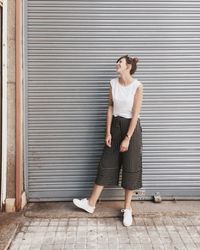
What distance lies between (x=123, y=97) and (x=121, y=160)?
0.87m

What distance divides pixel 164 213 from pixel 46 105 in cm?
219

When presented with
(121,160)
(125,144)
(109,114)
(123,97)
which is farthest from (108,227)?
(123,97)

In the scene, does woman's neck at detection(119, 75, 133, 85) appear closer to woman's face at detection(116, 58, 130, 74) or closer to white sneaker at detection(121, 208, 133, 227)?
woman's face at detection(116, 58, 130, 74)

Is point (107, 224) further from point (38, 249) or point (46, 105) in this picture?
point (46, 105)

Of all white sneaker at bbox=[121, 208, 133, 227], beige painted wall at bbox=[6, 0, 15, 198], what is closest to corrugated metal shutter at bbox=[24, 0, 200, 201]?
beige painted wall at bbox=[6, 0, 15, 198]

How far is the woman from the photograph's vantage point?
16.7ft

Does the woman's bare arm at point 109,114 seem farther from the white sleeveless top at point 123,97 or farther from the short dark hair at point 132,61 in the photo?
the short dark hair at point 132,61

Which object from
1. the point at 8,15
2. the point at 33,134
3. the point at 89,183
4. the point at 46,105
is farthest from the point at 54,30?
Answer: the point at 89,183

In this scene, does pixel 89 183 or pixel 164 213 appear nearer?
pixel 164 213

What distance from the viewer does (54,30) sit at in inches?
218

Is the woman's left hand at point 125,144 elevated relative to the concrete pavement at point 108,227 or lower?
elevated

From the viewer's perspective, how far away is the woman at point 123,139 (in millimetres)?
5086

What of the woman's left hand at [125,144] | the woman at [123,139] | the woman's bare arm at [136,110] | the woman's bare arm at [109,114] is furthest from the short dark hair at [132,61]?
the woman's left hand at [125,144]

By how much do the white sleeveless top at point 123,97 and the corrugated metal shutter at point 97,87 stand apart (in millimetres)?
502
